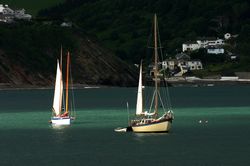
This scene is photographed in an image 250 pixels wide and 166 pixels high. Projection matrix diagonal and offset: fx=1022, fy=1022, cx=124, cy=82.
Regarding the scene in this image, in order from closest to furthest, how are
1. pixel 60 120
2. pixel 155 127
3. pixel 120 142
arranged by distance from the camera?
pixel 120 142 → pixel 155 127 → pixel 60 120

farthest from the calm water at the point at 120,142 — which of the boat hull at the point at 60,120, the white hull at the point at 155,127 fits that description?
the boat hull at the point at 60,120

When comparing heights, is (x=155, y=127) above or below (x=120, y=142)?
above

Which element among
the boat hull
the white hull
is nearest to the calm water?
the white hull

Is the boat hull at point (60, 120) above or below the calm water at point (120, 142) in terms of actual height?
above

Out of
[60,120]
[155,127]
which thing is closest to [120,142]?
[155,127]

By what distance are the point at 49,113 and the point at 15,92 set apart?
84482mm

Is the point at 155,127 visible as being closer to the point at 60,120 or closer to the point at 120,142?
the point at 120,142

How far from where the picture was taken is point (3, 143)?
75.4 meters

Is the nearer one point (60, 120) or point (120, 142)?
point (120, 142)

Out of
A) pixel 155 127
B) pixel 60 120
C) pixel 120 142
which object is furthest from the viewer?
pixel 60 120

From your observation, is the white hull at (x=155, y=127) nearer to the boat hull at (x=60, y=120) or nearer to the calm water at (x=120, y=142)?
the calm water at (x=120, y=142)

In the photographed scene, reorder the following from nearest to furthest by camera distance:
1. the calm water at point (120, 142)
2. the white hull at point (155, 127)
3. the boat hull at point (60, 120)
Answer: the calm water at point (120, 142)
the white hull at point (155, 127)
the boat hull at point (60, 120)

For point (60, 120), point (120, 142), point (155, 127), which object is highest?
point (60, 120)

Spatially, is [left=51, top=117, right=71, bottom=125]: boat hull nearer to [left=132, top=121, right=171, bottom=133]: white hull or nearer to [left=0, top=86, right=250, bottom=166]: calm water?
[left=0, top=86, right=250, bottom=166]: calm water
